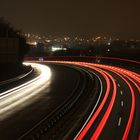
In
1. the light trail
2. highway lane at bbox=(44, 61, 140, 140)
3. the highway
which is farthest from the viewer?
the light trail

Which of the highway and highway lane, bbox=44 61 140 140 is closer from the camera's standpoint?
highway lane, bbox=44 61 140 140

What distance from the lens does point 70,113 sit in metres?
29.8

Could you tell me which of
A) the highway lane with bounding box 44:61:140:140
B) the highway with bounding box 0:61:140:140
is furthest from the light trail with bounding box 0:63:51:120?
the highway lane with bounding box 44:61:140:140

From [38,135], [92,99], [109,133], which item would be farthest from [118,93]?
[38,135]

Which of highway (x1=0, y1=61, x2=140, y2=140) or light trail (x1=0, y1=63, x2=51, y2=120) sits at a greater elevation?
highway (x1=0, y1=61, x2=140, y2=140)

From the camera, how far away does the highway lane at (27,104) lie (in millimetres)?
25219

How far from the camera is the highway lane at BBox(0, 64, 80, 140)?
2522 centimetres

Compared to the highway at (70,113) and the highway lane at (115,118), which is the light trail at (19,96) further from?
the highway lane at (115,118)

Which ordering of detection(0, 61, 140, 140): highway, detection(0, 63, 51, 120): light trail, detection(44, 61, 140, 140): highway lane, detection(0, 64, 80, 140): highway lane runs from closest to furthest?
detection(44, 61, 140, 140): highway lane → detection(0, 61, 140, 140): highway → detection(0, 64, 80, 140): highway lane → detection(0, 63, 51, 120): light trail

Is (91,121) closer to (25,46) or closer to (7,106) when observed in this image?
(7,106)

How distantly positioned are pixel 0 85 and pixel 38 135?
21819mm

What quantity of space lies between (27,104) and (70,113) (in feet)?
17.6

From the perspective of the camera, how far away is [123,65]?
81750 millimetres

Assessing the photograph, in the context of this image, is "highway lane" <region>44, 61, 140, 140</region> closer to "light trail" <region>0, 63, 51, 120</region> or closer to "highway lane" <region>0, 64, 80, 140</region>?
"highway lane" <region>0, 64, 80, 140</region>
